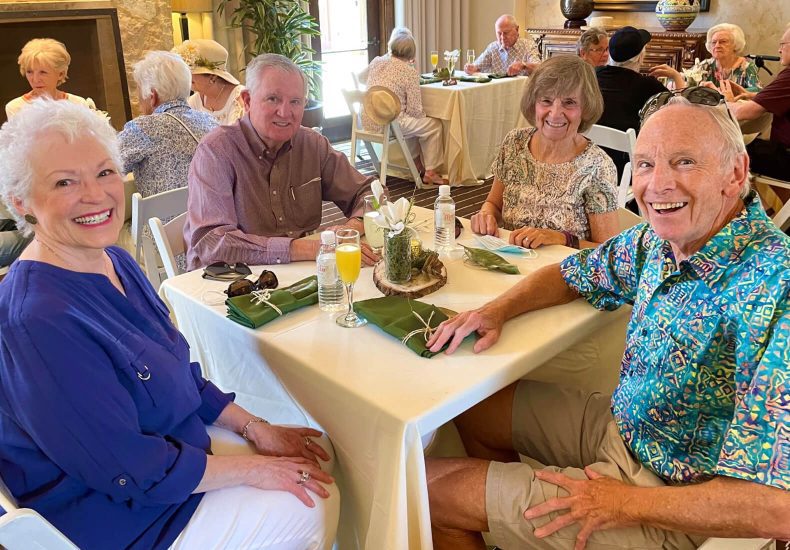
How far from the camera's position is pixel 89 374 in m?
1.14

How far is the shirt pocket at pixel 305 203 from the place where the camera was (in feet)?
7.68

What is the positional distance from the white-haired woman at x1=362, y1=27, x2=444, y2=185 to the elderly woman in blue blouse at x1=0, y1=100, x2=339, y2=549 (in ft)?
13.5

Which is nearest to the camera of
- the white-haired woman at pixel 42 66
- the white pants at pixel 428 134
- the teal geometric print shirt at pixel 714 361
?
the teal geometric print shirt at pixel 714 361

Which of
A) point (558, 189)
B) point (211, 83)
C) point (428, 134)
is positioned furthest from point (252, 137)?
point (428, 134)

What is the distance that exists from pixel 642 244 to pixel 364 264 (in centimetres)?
77

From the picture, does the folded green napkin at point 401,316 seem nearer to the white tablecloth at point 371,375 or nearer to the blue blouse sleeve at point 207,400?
the white tablecloth at point 371,375

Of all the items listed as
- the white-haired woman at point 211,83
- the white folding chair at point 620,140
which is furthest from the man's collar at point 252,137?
the white-haired woman at point 211,83

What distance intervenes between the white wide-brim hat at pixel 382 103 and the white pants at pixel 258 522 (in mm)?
4040

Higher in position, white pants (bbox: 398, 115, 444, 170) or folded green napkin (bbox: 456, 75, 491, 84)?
folded green napkin (bbox: 456, 75, 491, 84)

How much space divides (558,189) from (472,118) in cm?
338

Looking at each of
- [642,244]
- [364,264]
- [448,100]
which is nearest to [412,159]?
[448,100]

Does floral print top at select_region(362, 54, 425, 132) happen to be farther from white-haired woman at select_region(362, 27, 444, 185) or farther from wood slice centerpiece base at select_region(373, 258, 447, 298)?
wood slice centerpiece base at select_region(373, 258, 447, 298)

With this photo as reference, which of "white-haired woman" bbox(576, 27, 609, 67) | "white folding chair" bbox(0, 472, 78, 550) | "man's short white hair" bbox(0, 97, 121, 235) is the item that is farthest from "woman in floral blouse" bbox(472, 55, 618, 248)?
"white-haired woman" bbox(576, 27, 609, 67)

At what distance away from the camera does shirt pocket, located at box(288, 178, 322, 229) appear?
234cm
